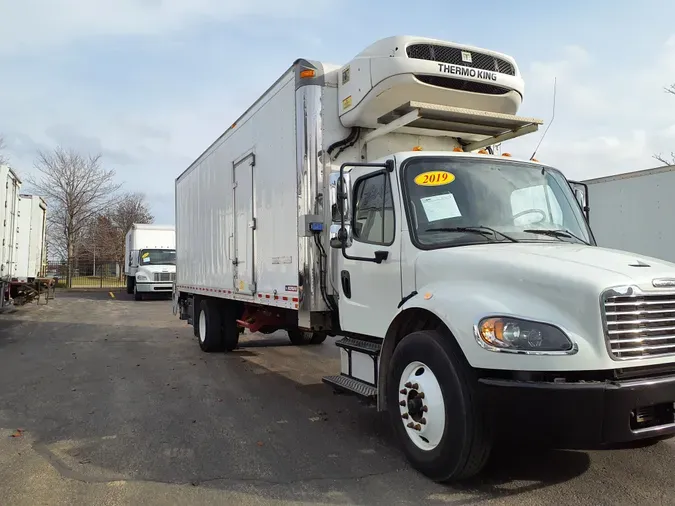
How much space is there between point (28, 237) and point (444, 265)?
18054mm

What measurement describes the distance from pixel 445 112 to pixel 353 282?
6.09 feet

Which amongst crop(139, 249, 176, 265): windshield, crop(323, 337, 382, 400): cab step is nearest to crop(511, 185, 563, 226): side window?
crop(323, 337, 382, 400): cab step

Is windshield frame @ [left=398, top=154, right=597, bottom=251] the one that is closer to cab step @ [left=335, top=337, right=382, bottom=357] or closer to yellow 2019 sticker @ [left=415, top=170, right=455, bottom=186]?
yellow 2019 sticker @ [left=415, top=170, right=455, bottom=186]

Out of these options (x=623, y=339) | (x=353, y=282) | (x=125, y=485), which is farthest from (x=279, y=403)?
(x=623, y=339)

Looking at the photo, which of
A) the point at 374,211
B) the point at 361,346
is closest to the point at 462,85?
the point at 374,211

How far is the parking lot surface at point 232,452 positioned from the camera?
3.71 metres

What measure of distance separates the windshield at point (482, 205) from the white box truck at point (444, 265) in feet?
0.04

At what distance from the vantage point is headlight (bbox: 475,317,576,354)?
3182 millimetres

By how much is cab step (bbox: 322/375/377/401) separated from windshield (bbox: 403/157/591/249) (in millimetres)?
1347

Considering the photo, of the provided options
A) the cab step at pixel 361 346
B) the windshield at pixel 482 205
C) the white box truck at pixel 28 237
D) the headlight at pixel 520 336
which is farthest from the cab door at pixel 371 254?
the white box truck at pixel 28 237

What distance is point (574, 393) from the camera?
3.10 meters

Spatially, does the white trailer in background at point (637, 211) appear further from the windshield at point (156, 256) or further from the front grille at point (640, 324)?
the windshield at point (156, 256)

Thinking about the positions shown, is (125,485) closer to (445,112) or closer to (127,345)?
(445,112)

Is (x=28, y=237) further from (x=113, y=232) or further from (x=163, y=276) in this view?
(x=113, y=232)
